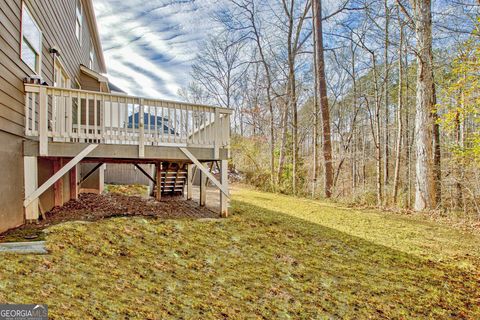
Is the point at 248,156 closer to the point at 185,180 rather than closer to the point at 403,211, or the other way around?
the point at 185,180

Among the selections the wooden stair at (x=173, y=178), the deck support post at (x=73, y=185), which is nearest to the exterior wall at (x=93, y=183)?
the deck support post at (x=73, y=185)

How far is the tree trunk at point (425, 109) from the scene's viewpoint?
7.60 metres

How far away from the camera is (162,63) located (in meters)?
19.5

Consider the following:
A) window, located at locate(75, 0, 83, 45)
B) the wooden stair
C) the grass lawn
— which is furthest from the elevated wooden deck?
window, located at locate(75, 0, 83, 45)

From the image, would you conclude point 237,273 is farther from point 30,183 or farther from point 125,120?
point 30,183

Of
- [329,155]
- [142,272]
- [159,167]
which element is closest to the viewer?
[142,272]

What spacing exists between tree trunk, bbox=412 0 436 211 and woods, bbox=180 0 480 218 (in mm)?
27

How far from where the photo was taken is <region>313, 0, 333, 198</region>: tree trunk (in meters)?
11.0

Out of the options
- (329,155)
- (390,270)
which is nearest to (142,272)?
(390,270)

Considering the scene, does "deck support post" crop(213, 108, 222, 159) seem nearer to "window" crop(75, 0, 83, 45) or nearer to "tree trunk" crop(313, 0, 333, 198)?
"window" crop(75, 0, 83, 45)

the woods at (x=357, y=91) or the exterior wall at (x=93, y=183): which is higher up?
the woods at (x=357, y=91)

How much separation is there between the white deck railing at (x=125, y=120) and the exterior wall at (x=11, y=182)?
0.33 m

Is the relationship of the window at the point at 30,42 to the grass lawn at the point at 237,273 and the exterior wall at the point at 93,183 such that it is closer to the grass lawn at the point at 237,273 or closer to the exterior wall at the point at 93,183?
the grass lawn at the point at 237,273

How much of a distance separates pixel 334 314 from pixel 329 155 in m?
8.68
